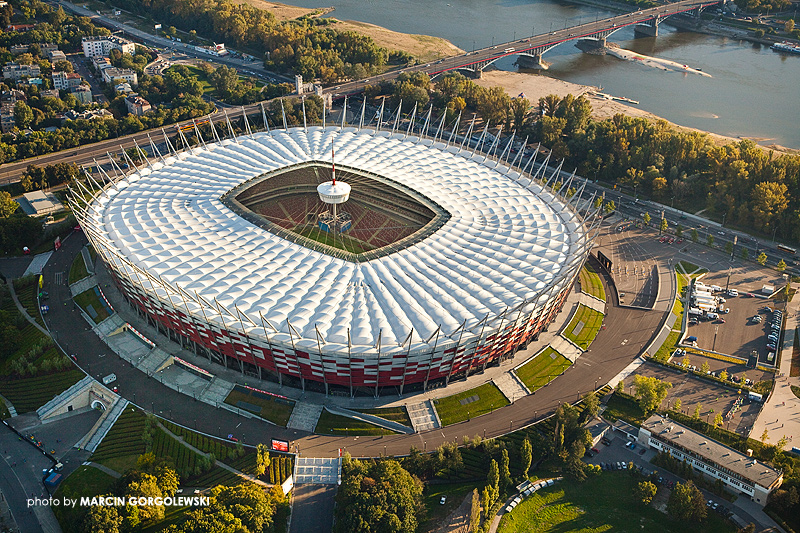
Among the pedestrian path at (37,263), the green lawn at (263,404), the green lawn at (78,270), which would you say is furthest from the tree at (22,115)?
the green lawn at (263,404)

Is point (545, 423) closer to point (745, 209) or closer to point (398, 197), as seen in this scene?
point (398, 197)

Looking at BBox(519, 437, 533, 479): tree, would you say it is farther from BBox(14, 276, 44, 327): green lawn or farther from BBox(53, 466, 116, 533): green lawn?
BBox(14, 276, 44, 327): green lawn

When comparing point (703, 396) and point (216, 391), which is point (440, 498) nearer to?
point (216, 391)

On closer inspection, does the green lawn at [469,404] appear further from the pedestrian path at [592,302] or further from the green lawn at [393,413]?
the pedestrian path at [592,302]

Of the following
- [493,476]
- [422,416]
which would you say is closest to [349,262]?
[422,416]

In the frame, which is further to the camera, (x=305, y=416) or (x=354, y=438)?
(x=305, y=416)

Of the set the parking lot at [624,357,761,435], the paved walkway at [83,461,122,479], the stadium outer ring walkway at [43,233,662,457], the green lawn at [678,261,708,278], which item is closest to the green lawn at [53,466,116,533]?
the paved walkway at [83,461,122,479]
